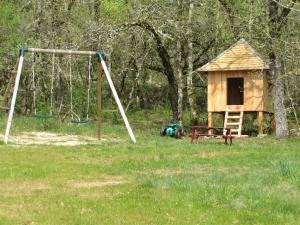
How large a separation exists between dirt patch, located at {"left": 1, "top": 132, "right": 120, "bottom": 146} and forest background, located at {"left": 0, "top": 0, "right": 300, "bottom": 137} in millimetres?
1732

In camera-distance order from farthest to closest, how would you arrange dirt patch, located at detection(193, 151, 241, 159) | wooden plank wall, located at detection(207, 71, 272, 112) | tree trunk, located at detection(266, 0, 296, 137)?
1. wooden plank wall, located at detection(207, 71, 272, 112)
2. tree trunk, located at detection(266, 0, 296, 137)
3. dirt patch, located at detection(193, 151, 241, 159)

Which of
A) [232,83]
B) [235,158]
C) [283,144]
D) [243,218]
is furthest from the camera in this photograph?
[232,83]

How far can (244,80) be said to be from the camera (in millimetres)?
24875

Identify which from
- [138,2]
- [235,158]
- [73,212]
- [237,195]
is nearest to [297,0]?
[138,2]

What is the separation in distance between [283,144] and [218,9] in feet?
28.8

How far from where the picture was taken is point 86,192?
10.1m

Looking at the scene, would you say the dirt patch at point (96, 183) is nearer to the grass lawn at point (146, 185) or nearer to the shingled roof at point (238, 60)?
the grass lawn at point (146, 185)

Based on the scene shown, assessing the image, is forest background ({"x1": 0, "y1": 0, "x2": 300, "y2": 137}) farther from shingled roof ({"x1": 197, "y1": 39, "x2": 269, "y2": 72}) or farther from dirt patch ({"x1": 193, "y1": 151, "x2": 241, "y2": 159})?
dirt patch ({"x1": 193, "y1": 151, "x2": 241, "y2": 159})

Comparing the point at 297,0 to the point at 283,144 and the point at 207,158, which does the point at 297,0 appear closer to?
the point at 283,144

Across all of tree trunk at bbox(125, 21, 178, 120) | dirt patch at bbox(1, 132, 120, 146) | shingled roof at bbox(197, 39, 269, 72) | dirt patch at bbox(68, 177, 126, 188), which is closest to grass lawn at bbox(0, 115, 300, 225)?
dirt patch at bbox(68, 177, 126, 188)

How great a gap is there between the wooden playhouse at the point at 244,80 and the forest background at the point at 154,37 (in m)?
0.70

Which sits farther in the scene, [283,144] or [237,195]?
[283,144]

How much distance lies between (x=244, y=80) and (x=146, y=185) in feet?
48.7

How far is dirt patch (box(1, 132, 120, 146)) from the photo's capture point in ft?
60.1
